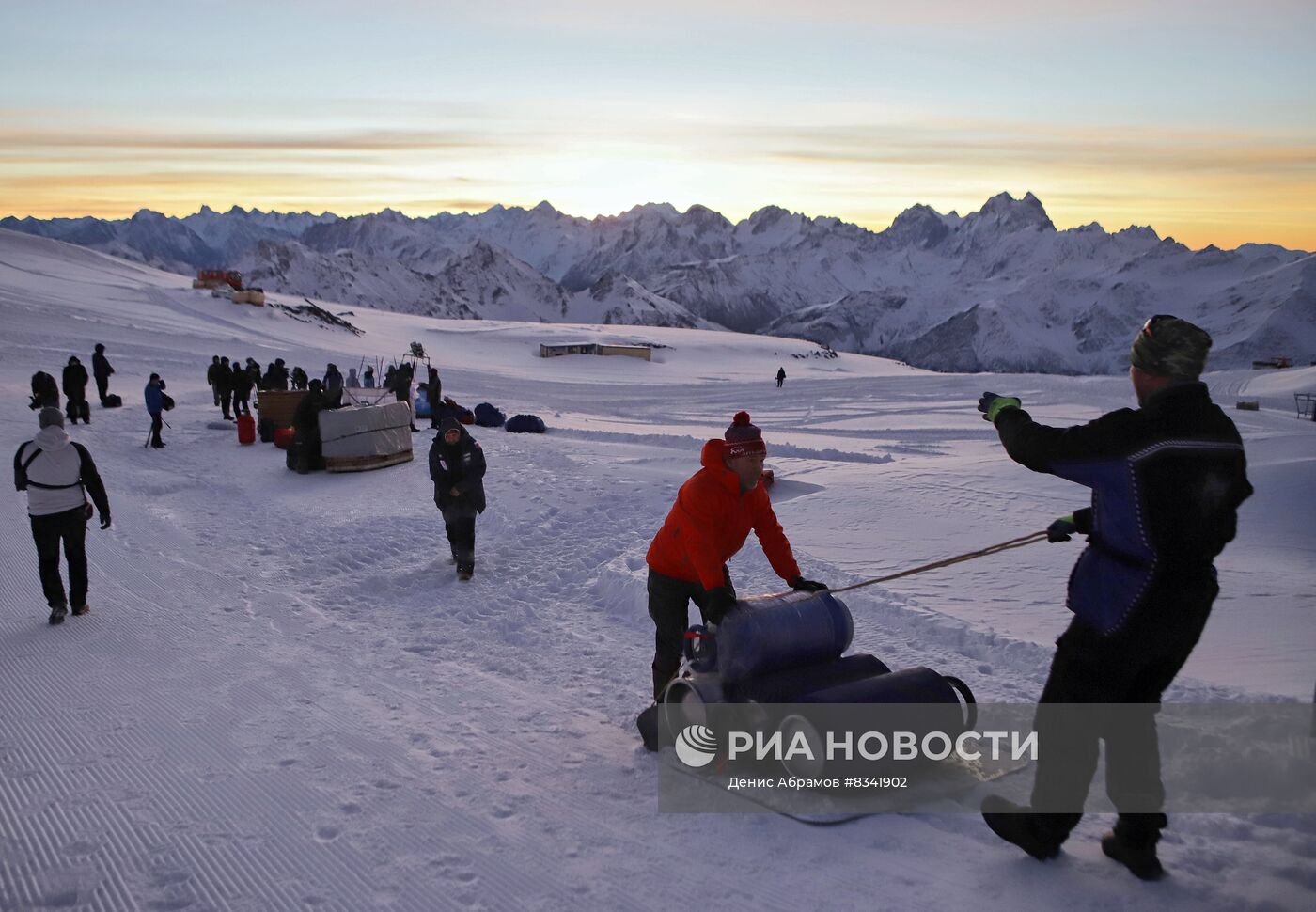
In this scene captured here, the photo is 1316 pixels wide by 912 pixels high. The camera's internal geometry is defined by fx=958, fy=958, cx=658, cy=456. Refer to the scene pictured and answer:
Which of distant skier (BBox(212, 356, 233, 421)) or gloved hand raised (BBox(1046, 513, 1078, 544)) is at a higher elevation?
gloved hand raised (BBox(1046, 513, 1078, 544))

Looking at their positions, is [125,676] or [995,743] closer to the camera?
[995,743]

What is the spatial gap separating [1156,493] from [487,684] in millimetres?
4351

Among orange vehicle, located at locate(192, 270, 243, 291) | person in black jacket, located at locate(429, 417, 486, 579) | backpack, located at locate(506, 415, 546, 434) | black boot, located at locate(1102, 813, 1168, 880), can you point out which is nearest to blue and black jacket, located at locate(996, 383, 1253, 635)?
black boot, located at locate(1102, 813, 1168, 880)

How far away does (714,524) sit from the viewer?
484 centimetres

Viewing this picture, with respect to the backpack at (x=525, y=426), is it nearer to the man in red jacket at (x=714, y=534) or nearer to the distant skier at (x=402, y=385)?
the distant skier at (x=402, y=385)

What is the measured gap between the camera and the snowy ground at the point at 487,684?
3828mm

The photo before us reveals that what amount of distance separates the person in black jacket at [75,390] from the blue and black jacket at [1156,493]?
66.3ft

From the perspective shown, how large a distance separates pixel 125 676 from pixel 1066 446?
5.83m

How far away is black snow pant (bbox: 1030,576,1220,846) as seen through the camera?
11.3 ft

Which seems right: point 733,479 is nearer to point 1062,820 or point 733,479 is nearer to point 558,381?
point 1062,820

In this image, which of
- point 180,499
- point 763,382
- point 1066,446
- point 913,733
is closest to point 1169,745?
point 913,733

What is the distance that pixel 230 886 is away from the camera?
150 inches

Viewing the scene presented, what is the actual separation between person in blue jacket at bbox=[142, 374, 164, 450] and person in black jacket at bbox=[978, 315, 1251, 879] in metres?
16.9

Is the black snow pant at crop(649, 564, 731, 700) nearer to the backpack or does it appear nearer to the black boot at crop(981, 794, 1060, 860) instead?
the black boot at crop(981, 794, 1060, 860)
